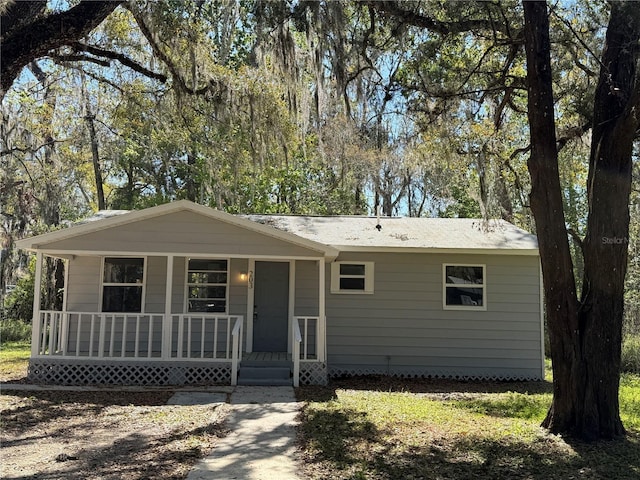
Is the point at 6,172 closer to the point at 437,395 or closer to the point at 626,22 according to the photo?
the point at 437,395

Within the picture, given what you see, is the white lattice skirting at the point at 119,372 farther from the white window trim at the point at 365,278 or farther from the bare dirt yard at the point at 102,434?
the white window trim at the point at 365,278

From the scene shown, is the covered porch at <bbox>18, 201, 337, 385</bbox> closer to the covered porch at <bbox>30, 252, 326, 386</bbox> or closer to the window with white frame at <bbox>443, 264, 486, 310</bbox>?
the covered porch at <bbox>30, 252, 326, 386</bbox>

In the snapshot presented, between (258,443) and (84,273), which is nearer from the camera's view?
(258,443)

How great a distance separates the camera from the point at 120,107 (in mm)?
A: 12141

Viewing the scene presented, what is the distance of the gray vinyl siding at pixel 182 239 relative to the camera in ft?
29.7

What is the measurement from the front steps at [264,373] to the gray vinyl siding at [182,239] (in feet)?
6.26

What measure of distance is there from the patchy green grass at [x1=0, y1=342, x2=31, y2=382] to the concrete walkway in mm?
4289

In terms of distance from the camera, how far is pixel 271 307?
10.6 meters

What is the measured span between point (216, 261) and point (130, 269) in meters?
1.68

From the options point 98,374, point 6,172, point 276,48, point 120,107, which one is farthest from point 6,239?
point 276,48

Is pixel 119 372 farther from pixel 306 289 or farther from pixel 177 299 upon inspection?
pixel 306 289

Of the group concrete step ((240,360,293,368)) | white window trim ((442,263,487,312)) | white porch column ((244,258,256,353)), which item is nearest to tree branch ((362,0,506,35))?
white window trim ((442,263,487,312))

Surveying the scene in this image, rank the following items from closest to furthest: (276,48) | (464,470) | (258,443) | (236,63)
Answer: (464,470), (258,443), (276,48), (236,63)

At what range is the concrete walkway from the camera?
4.55 m
